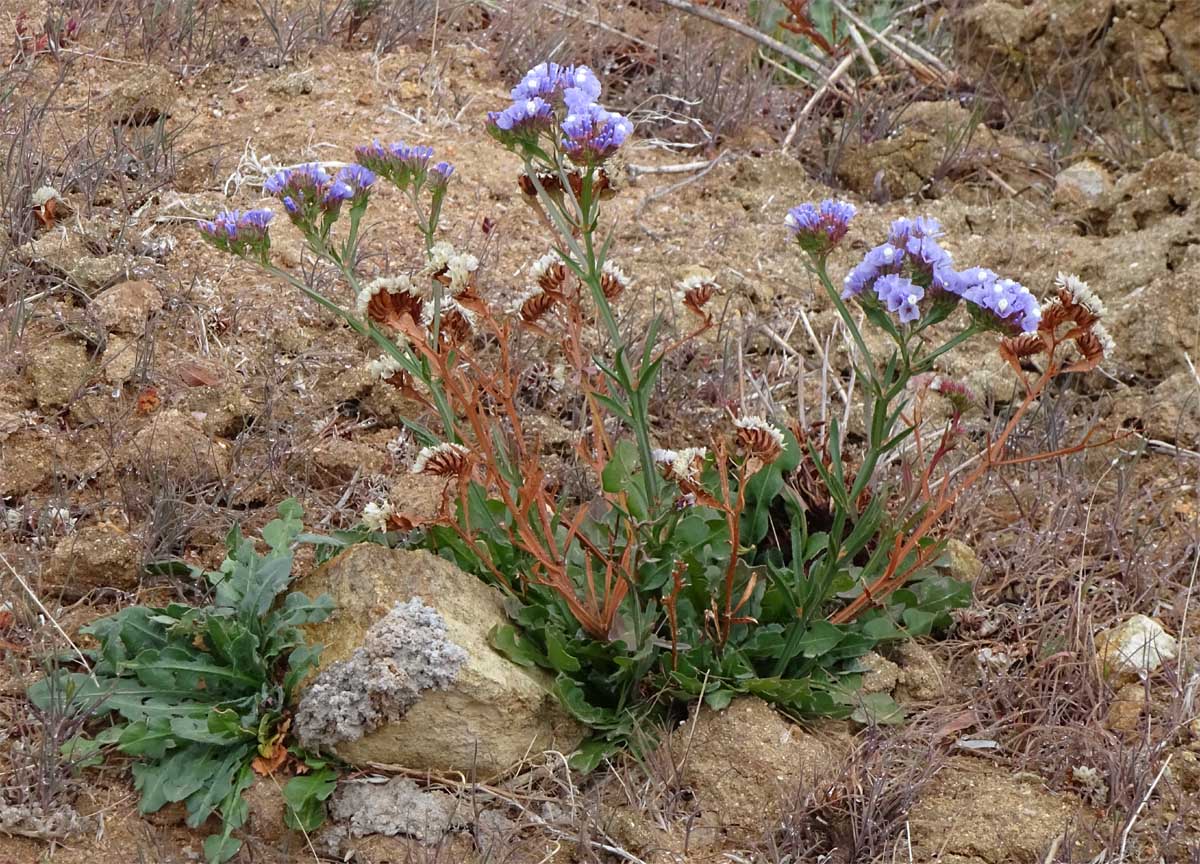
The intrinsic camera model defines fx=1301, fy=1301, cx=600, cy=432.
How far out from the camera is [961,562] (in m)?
3.21

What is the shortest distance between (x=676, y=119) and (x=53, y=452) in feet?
8.72

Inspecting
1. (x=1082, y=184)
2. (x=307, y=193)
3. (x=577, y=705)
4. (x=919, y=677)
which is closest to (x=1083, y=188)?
(x=1082, y=184)

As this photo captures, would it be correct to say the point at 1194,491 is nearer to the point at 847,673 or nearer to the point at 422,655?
the point at 847,673

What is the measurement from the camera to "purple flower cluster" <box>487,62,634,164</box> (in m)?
2.34

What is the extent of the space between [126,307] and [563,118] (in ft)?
5.67

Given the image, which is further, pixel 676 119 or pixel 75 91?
pixel 676 119

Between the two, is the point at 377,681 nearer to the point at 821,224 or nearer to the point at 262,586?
the point at 262,586

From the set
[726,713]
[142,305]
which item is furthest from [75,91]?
[726,713]

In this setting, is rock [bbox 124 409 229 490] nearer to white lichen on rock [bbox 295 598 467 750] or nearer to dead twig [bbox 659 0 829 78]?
white lichen on rock [bbox 295 598 467 750]

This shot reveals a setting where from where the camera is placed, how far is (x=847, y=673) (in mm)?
2877

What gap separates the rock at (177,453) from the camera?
3.21m

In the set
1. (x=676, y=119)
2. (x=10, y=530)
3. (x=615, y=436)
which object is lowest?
(x=10, y=530)

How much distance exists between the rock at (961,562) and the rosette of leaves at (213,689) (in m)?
1.50

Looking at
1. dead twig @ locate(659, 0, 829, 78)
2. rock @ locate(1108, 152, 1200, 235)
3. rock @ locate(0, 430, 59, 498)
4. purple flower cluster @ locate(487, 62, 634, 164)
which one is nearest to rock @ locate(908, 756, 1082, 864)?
purple flower cluster @ locate(487, 62, 634, 164)
